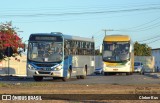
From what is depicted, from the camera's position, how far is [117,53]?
157ft

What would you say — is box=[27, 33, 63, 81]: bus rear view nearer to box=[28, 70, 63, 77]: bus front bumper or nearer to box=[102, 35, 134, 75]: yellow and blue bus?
→ box=[28, 70, 63, 77]: bus front bumper

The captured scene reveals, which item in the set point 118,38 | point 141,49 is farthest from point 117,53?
point 141,49

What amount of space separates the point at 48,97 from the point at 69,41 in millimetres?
17877

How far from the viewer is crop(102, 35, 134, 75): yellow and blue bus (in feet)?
156

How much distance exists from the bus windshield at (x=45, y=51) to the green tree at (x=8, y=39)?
16861 millimetres

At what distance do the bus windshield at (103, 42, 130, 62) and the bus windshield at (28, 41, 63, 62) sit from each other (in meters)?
13.6

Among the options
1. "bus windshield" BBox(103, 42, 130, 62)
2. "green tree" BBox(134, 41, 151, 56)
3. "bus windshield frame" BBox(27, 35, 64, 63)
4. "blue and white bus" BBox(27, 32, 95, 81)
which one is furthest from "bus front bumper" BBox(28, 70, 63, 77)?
"green tree" BBox(134, 41, 151, 56)

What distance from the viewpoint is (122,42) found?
47.6m

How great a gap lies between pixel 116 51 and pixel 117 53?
24cm

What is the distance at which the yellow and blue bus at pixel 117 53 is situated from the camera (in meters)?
47.6

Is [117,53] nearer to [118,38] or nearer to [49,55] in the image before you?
[118,38]

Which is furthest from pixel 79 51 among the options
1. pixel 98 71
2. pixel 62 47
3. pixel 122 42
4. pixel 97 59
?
pixel 97 59

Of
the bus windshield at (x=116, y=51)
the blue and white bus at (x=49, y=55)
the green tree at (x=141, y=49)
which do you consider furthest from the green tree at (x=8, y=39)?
the green tree at (x=141, y=49)

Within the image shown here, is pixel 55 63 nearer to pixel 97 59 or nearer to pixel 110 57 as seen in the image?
pixel 110 57
